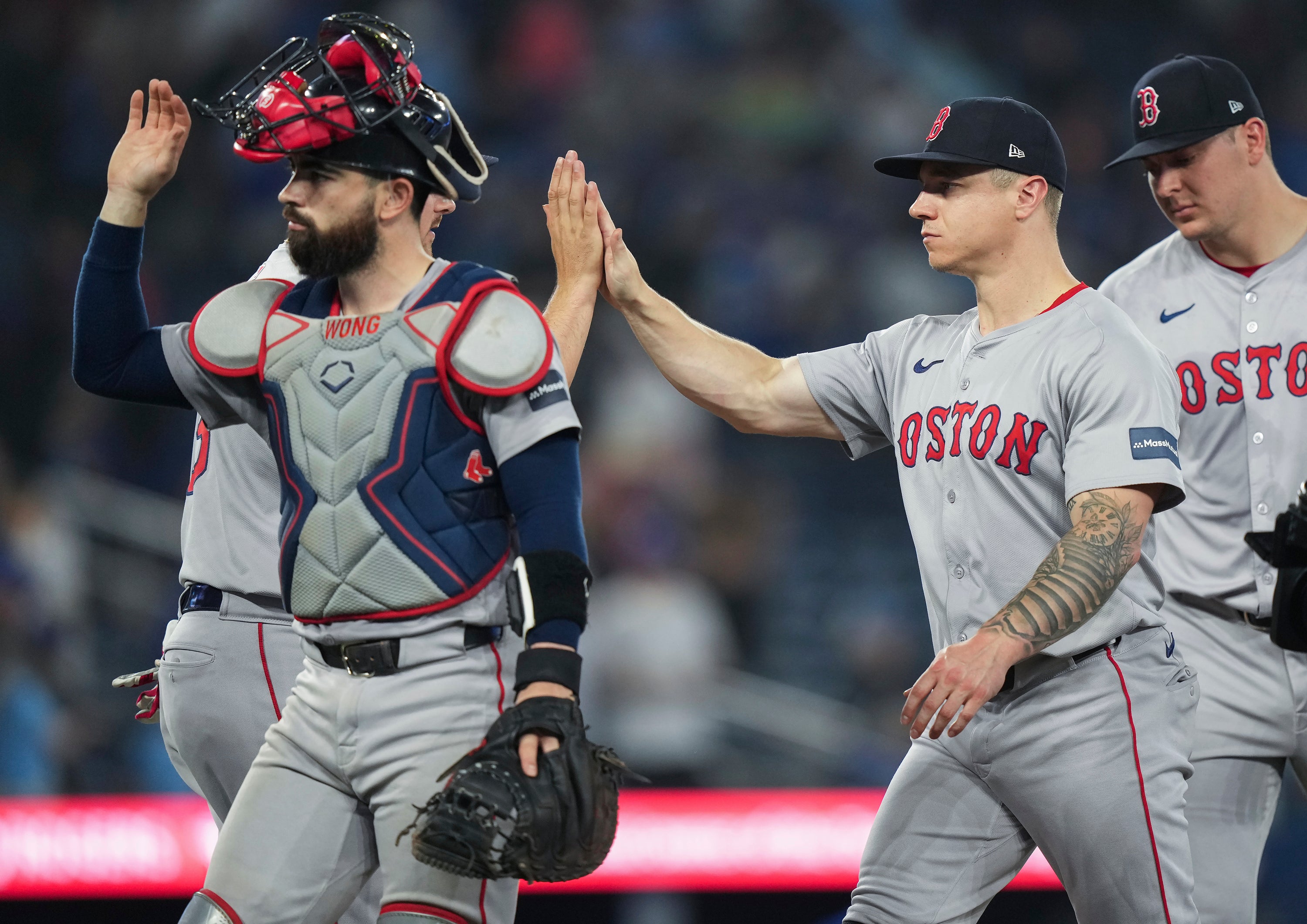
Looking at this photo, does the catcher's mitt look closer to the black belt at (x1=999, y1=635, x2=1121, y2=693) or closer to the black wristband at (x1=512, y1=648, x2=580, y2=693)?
the black wristband at (x1=512, y1=648, x2=580, y2=693)

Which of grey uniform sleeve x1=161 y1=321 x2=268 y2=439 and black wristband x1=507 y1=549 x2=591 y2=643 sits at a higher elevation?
grey uniform sleeve x1=161 y1=321 x2=268 y2=439

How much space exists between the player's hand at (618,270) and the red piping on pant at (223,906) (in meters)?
1.78

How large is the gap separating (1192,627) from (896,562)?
14.5ft

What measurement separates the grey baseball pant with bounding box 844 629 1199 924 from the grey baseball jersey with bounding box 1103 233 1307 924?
0.49 metres

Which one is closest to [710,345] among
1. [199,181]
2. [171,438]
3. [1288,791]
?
[1288,791]

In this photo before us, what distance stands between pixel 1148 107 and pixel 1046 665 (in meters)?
1.64

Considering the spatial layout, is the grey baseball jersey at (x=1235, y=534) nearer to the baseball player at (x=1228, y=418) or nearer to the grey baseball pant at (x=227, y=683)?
the baseball player at (x=1228, y=418)

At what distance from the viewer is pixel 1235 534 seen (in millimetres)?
3758

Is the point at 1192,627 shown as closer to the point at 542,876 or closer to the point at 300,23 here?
the point at 542,876

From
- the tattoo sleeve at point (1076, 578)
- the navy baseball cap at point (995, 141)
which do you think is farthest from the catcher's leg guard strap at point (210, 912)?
the navy baseball cap at point (995, 141)

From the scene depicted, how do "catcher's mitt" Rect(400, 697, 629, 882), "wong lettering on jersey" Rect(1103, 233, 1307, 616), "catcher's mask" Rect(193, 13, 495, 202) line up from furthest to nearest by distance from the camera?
"wong lettering on jersey" Rect(1103, 233, 1307, 616) → "catcher's mask" Rect(193, 13, 495, 202) → "catcher's mitt" Rect(400, 697, 629, 882)

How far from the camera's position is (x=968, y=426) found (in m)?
3.21

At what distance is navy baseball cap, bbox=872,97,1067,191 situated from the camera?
10.8 feet

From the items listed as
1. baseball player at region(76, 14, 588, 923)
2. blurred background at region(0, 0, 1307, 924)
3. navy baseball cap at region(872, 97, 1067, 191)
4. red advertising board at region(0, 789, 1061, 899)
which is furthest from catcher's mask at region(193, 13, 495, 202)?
blurred background at region(0, 0, 1307, 924)
